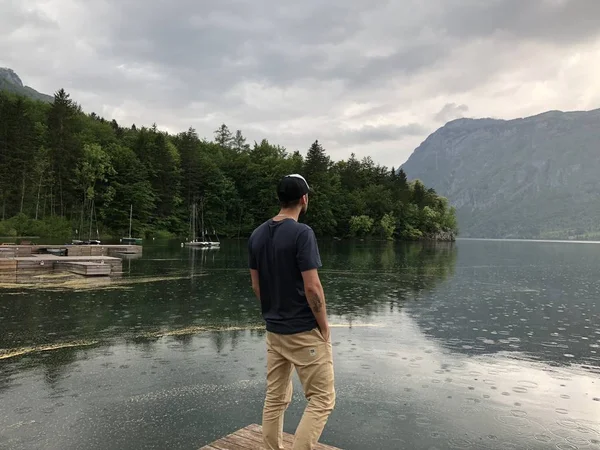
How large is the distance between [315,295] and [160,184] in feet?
284

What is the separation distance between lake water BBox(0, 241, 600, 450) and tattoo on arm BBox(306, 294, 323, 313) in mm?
2994

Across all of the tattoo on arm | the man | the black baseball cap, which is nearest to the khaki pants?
the man

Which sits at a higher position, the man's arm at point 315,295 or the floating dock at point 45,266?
the man's arm at point 315,295

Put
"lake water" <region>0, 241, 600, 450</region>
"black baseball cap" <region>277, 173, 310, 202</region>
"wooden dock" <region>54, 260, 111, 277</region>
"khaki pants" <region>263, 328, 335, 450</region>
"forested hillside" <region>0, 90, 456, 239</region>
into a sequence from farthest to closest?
"forested hillside" <region>0, 90, 456, 239</region>, "wooden dock" <region>54, 260, 111, 277</region>, "lake water" <region>0, 241, 600, 450</region>, "black baseball cap" <region>277, 173, 310, 202</region>, "khaki pants" <region>263, 328, 335, 450</region>

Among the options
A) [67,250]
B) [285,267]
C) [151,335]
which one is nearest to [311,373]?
[285,267]

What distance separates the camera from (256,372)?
8.67m

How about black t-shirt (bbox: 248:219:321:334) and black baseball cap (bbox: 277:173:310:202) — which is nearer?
black t-shirt (bbox: 248:219:321:334)

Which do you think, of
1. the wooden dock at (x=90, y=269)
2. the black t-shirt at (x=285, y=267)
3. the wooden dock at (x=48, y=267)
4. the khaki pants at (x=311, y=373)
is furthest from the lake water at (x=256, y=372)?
the wooden dock at (x=48, y=267)

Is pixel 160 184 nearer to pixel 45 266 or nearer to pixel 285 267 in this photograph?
pixel 45 266

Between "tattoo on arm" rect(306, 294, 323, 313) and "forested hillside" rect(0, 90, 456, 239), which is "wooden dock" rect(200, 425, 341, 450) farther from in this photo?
"forested hillside" rect(0, 90, 456, 239)


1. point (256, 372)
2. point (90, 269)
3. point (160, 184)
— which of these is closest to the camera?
point (256, 372)

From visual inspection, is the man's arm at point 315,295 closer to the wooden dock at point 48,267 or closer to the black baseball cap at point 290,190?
the black baseball cap at point 290,190

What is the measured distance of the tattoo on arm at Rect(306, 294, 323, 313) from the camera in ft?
12.0

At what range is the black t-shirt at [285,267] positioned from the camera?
363cm
